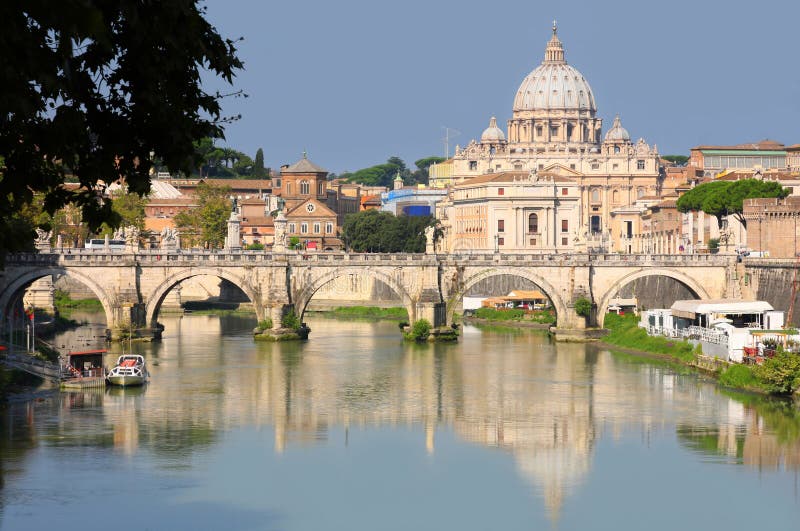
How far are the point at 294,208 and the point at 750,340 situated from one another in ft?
320

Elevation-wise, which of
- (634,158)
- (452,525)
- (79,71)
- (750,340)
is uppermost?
(634,158)

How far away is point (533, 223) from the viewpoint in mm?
147250

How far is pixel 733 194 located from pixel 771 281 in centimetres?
3183

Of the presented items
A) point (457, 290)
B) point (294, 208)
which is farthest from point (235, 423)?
point (294, 208)

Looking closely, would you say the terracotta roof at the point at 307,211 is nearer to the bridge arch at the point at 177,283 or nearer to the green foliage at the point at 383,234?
the green foliage at the point at 383,234

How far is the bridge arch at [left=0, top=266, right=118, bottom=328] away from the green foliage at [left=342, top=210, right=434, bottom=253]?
6463 cm

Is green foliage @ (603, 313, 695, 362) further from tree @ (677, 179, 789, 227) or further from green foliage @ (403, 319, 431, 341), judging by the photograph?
tree @ (677, 179, 789, 227)

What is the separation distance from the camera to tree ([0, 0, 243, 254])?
1758cm

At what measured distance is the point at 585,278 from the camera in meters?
81.5

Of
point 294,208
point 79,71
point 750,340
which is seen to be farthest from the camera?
point 294,208

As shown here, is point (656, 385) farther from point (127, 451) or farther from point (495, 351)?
point (127, 451)

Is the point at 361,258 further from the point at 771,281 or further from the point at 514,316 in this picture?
the point at 771,281

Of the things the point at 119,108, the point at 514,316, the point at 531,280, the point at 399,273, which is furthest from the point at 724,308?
the point at 119,108

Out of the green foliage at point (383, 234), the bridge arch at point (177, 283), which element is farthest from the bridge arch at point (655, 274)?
the green foliage at point (383, 234)
